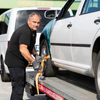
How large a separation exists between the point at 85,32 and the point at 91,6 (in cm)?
47

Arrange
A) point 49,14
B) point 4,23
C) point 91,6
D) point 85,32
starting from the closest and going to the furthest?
1. point 85,32
2. point 91,6
3. point 49,14
4. point 4,23

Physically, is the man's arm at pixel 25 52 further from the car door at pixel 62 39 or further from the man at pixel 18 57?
the car door at pixel 62 39

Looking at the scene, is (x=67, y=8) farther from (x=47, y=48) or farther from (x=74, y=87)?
(x=74, y=87)

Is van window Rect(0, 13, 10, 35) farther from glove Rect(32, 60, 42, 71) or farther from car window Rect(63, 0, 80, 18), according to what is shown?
glove Rect(32, 60, 42, 71)

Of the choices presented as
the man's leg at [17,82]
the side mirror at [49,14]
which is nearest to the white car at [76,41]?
the side mirror at [49,14]

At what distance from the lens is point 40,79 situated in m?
5.39

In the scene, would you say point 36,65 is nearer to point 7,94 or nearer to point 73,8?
point 73,8

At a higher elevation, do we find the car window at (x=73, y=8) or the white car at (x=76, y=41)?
the car window at (x=73, y=8)

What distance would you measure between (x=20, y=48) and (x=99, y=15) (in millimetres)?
1527

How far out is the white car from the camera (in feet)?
12.9

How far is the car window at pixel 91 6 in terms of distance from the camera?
4.17 meters

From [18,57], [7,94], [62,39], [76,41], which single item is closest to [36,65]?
[18,57]

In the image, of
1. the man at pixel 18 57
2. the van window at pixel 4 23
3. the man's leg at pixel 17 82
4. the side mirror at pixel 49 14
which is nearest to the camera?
the man at pixel 18 57

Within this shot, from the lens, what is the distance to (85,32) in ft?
13.5
